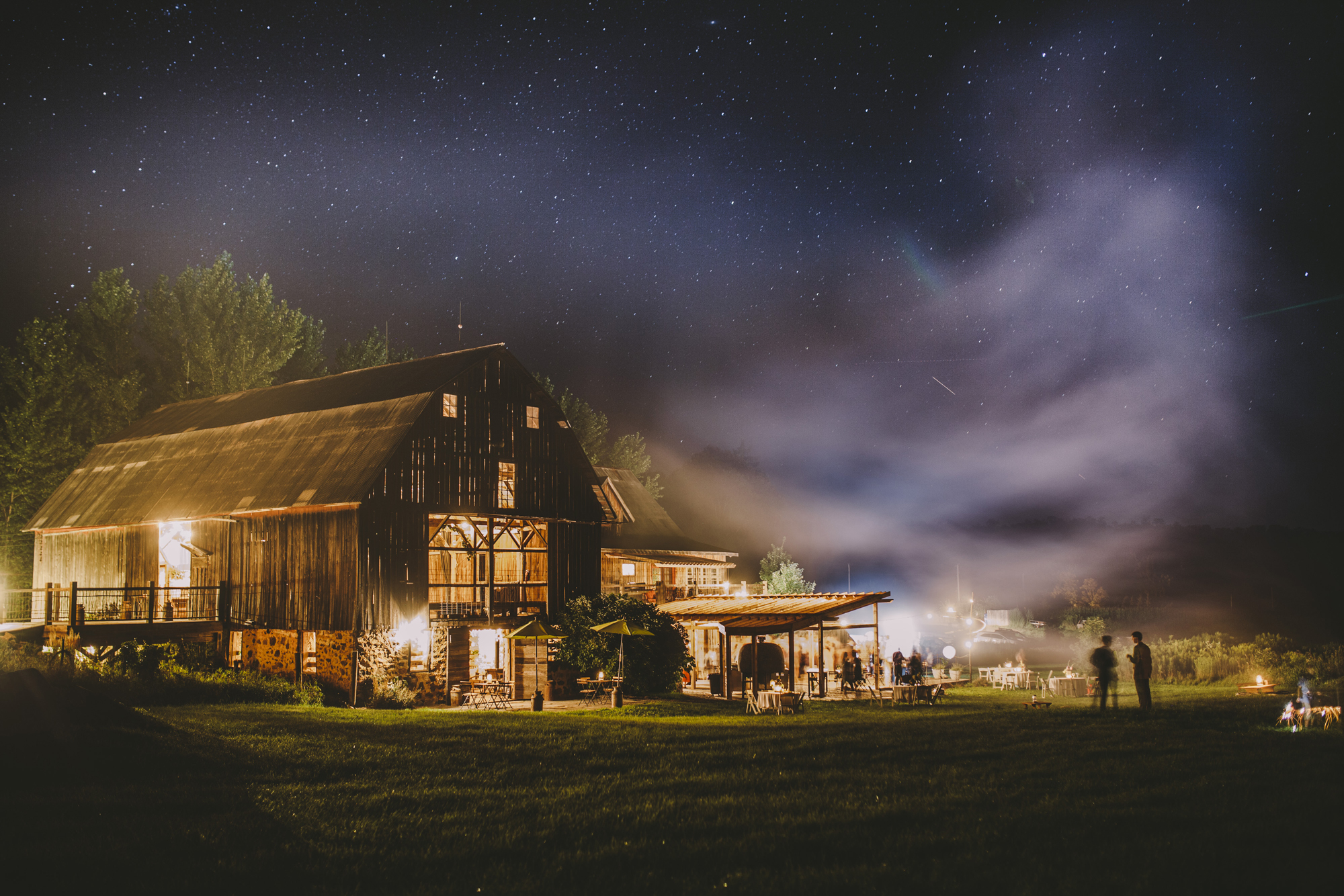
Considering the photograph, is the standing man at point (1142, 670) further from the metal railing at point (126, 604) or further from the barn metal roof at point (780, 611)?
the metal railing at point (126, 604)

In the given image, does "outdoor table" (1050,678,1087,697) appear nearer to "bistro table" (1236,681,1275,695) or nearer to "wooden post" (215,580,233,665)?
"bistro table" (1236,681,1275,695)

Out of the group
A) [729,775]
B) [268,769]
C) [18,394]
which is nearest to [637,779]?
[729,775]

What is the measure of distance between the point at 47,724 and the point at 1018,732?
46.4 ft

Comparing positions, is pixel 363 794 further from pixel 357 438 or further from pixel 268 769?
pixel 357 438

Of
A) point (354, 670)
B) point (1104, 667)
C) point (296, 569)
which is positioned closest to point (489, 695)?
point (354, 670)

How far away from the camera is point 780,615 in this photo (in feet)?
85.2

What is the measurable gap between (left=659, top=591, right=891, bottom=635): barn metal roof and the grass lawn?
9.19m

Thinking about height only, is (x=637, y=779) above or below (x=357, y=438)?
below

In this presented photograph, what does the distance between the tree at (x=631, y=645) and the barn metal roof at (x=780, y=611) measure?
3.61ft

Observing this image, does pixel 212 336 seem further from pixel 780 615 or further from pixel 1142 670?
pixel 1142 670

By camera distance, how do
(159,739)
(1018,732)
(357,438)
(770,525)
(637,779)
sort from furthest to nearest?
(770,525), (357,438), (1018,732), (159,739), (637,779)

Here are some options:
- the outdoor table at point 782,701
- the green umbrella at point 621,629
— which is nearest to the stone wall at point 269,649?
the green umbrella at point 621,629

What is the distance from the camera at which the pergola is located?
25.6 m

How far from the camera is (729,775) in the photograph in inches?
464
